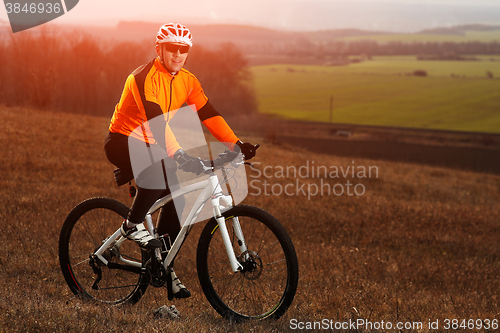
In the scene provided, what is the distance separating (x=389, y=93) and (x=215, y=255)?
12192 centimetres

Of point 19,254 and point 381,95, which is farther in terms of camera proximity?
point 381,95

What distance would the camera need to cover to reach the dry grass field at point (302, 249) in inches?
171

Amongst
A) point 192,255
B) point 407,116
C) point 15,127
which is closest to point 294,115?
point 407,116

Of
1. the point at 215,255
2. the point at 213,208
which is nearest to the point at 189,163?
the point at 213,208

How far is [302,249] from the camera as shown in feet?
29.8

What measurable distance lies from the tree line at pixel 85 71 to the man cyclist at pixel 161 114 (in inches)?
586

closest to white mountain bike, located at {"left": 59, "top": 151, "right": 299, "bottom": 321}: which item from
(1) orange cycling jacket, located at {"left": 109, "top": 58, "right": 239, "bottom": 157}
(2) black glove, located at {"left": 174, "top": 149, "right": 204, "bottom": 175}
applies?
(2) black glove, located at {"left": 174, "top": 149, "right": 204, "bottom": 175}

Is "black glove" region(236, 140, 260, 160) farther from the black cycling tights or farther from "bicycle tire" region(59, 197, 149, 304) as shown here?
"bicycle tire" region(59, 197, 149, 304)

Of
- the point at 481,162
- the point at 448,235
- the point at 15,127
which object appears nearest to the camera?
the point at 448,235

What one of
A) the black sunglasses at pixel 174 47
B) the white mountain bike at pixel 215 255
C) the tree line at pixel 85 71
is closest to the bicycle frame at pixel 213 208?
the white mountain bike at pixel 215 255

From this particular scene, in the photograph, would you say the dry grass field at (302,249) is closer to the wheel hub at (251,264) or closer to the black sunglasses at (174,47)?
the wheel hub at (251,264)

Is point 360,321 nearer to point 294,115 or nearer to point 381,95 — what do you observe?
point 294,115

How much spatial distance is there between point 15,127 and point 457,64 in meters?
164

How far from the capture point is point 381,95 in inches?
4537
